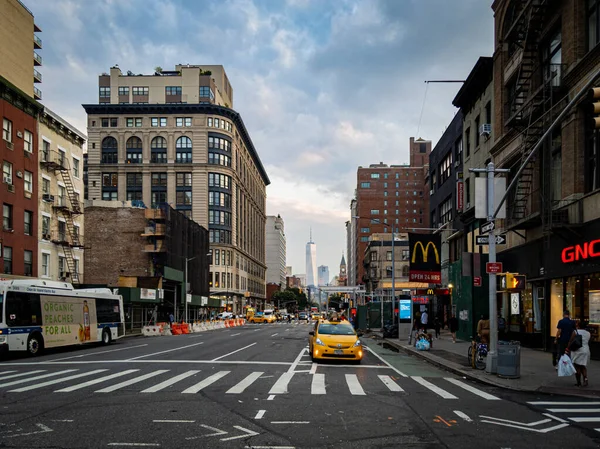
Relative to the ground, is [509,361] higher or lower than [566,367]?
lower

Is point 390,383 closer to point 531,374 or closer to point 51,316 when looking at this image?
point 531,374

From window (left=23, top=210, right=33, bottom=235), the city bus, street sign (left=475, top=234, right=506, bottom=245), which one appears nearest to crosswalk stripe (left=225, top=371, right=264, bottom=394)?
street sign (left=475, top=234, right=506, bottom=245)

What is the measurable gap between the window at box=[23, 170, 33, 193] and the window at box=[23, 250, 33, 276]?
4489mm

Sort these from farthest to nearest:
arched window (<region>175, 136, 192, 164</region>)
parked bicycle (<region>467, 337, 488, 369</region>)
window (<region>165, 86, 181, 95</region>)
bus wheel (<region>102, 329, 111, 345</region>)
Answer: window (<region>165, 86, 181, 95</region>)
arched window (<region>175, 136, 192, 164</region>)
bus wheel (<region>102, 329, 111, 345</region>)
parked bicycle (<region>467, 337, 488, 369</region>)

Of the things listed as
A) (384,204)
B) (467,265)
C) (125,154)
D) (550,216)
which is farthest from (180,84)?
(550,216)

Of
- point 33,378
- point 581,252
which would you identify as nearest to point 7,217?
point 33,378

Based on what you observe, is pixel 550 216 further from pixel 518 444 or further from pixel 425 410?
pixel 518 444

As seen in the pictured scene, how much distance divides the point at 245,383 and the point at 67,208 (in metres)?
35.5

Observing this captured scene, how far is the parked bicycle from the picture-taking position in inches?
729

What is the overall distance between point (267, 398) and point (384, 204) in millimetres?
137112

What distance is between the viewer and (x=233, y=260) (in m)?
113

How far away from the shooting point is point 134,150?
105375 millimetres

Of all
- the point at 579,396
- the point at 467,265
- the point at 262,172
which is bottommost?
the point at 579,396

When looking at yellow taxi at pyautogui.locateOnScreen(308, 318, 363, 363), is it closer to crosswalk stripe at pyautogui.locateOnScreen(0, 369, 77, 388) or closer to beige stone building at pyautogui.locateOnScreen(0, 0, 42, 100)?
crosswalk stripe at pyautogui.locateOnScreen(0, 369, 77, 388)
